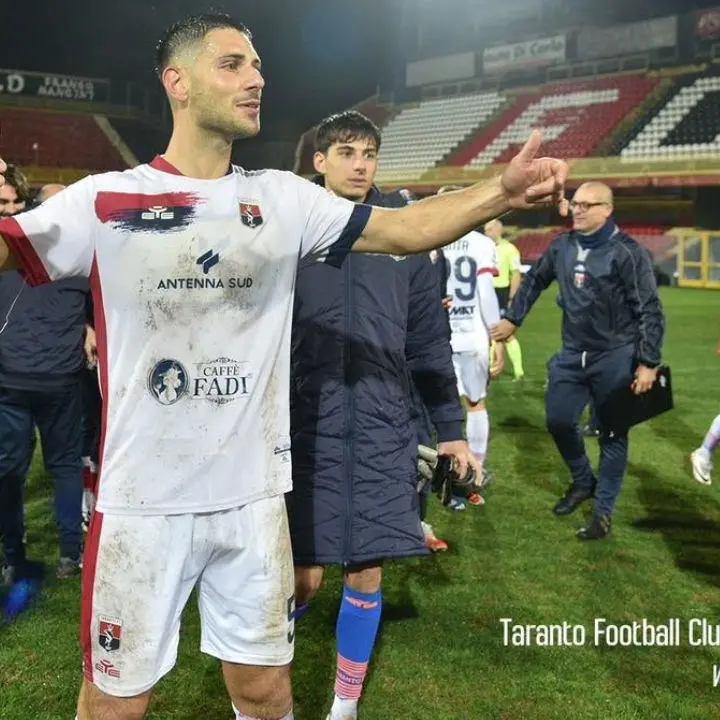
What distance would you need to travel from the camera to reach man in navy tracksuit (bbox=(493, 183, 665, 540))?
214 inches

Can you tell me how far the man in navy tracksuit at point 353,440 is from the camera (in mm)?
3096

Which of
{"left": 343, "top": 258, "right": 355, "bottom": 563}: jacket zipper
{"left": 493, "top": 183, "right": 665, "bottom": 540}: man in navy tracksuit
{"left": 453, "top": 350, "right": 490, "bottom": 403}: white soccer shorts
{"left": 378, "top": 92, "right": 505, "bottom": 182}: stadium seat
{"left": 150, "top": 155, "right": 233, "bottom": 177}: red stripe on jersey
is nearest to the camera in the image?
{"left": 150, "top": 155, "right": 233, "bottom": 177}: red stripe on jersey

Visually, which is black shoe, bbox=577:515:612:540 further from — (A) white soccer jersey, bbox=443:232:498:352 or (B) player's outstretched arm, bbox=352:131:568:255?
(B) player's outstretched arm, bbox=352:131:568:255

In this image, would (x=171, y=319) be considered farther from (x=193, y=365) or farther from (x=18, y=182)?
(x=18, y=182)

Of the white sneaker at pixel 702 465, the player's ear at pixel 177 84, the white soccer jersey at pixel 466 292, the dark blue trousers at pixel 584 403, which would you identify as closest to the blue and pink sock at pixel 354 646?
the player's ear at pixel 177 84

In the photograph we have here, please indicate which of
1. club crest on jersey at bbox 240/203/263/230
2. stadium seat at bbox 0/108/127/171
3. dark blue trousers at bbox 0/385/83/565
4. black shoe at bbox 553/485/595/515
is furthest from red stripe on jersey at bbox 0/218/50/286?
stadium seat at bbox 0/108/127/171

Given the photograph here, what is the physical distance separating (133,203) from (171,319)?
316 mm

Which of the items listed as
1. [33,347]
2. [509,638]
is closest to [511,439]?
[509,638]

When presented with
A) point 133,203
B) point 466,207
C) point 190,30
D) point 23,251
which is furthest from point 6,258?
point 466,207

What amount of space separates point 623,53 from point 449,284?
30.7m

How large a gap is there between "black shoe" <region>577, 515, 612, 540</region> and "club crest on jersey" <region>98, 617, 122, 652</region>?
3956 millimetres

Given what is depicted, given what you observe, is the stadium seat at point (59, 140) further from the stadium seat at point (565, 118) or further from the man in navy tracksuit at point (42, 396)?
the man in navy tracksuit at point (42, 396)

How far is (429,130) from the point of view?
1432 inches

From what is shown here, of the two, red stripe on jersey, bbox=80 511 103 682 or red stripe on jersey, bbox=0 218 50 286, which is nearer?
red stripe on jersey, bbox=0 218 50 286
